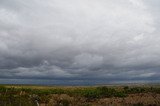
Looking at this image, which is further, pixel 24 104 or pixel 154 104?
pixel 154 104

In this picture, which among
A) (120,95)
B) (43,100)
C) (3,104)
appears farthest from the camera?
(120,95)

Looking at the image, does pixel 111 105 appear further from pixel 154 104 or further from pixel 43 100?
pixel 43 100

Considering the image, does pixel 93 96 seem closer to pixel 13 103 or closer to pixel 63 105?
pixel 63 105

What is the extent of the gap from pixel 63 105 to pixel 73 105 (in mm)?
1901

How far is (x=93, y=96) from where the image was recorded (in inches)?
2276

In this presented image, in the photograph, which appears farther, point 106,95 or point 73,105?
point 106,95

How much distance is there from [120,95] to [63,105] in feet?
71.2

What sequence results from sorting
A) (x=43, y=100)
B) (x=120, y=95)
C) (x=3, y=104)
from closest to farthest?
1. (x=3, y=104)
2. (x=43, y=100)
3. (x=120, y=95)

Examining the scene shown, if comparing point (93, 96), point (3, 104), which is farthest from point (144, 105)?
point (3, 104)

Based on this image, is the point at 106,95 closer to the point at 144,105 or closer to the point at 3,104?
the point at 144,105

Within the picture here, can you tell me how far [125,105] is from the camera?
42812 mm

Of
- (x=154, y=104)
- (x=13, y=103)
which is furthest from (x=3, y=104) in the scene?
(x=154, y=104)

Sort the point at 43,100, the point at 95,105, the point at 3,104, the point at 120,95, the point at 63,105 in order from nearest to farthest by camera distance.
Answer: the point at 3,104 < the point at 63,105 < the point at 95,105 < the point at 43,100 < the point at 120,95

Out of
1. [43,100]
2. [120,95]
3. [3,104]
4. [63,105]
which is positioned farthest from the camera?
[120,95]
